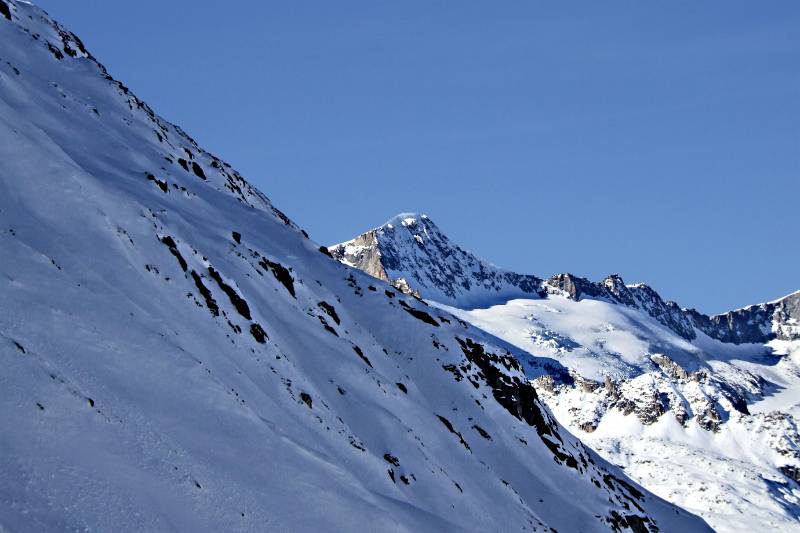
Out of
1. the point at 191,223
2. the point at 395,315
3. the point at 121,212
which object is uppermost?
the point at 395,315

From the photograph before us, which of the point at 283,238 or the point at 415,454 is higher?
the point at 283,238

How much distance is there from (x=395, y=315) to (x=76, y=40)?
5084 centimetres

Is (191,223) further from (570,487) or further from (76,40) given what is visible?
(76,40)

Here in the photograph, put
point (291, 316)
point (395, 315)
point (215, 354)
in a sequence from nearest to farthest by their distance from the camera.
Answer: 1. point (215, 354)
2. point (291, 316)
3. point (395, 315)

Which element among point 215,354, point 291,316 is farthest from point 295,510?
point 291,316

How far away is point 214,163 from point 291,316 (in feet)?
127

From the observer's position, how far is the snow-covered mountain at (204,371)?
29.1 m

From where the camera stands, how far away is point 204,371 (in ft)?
126

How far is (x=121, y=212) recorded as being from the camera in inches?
1999

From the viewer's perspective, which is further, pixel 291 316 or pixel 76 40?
pixel 76 40

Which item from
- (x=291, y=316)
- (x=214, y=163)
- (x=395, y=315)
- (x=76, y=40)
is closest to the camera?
(x=291, y=316)

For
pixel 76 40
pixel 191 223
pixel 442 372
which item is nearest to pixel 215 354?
pixel 191 223

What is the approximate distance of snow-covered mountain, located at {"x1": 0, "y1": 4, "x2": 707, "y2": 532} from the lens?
95.4 feet

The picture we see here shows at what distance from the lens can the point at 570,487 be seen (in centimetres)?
7494
